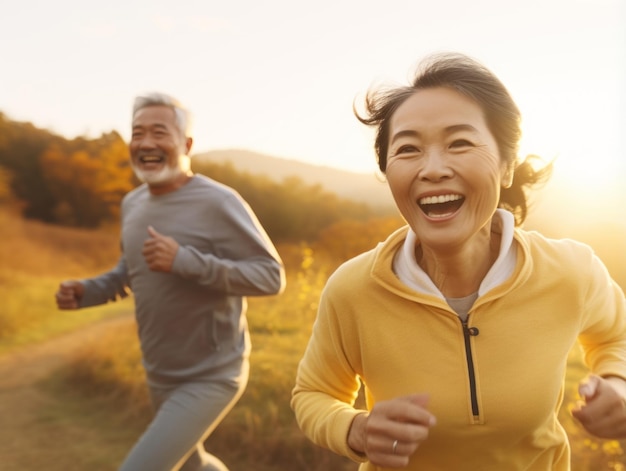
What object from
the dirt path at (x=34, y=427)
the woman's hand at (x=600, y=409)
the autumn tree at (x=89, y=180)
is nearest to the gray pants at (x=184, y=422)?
the woman's hand at (x=600, y=409)

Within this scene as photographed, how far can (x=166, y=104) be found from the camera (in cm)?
302

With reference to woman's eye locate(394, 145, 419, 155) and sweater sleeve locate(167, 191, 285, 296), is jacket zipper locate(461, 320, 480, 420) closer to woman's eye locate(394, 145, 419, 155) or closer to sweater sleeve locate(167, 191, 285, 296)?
woman's eye locate(394, 145, 419, 155)

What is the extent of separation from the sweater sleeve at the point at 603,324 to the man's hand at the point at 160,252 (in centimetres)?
154

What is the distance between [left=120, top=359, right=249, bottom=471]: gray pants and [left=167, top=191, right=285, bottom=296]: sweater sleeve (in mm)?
357

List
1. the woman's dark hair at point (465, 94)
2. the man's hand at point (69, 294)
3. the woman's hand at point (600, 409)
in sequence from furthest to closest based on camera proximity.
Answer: the man's hand at point (69, 294) < the woman's dark hair at point (465, 94) < the woman's hand at point (600, 409)

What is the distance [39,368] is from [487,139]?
20.1ft

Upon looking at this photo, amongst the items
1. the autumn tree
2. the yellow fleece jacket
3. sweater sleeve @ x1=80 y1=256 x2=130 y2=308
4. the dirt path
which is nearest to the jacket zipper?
the yellow fleece jacket

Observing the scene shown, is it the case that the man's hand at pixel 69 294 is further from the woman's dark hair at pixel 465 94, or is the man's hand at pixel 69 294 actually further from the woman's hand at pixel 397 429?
the woman's hand at pixel 397 429

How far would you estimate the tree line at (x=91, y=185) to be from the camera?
14680 mm

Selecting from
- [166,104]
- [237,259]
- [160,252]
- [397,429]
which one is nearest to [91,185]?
[166,104]

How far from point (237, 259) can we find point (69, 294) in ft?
2.67

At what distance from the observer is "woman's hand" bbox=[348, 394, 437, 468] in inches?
51.7

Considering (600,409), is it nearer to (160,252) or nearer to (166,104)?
(160,252)

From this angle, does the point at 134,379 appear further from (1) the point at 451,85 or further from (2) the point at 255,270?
(1) the point at 451,85
